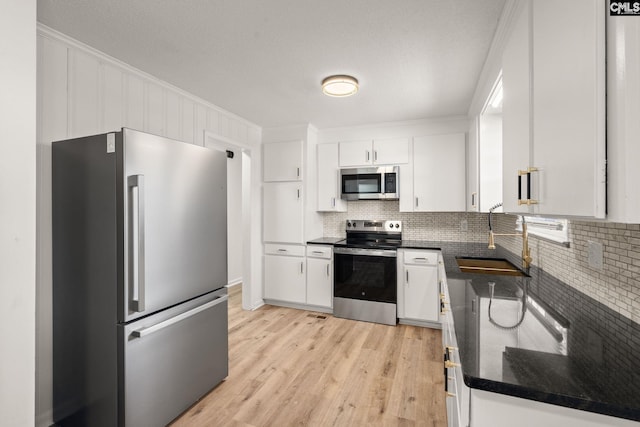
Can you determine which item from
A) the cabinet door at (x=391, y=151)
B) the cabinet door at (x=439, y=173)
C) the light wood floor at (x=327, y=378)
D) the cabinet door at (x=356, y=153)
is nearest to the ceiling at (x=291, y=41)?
the cabinet door at (x=439, y=173)

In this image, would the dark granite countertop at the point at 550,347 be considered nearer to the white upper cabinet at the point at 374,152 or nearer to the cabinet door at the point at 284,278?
the white upper cabinet at the point at 374,152

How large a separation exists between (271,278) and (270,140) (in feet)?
6.01

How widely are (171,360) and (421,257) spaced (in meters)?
2.51

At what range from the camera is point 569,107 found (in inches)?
32.6

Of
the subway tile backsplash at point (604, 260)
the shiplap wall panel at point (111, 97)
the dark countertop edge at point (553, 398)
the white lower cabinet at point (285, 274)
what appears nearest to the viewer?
the dark countertop edge at point (553, 398)

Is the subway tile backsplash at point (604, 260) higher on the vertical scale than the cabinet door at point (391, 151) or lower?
lower

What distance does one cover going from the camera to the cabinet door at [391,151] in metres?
3.56

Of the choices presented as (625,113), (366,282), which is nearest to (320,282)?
(366,282)

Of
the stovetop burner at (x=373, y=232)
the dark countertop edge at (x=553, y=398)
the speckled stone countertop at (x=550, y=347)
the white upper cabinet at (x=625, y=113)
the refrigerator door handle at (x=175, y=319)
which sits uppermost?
the white upper cabinet at (x=625, y=113)

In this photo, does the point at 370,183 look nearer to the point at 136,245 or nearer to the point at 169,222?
the point at 169,222

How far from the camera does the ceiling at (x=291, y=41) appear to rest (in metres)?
1.59

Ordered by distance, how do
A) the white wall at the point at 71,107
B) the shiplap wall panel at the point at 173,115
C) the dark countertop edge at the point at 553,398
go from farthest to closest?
the shiplap wall panel at the point at 173,115 → the white wall at the point at 71,107 → the dark countertop edge at the point at 553,398

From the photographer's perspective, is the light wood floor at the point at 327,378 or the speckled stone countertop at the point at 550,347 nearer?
the speckled stone countertop at the point at 550,347

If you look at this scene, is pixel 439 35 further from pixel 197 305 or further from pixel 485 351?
pixel 197 305
